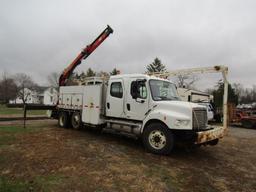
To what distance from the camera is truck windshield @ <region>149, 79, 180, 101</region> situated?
7349 mm

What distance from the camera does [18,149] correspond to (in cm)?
662

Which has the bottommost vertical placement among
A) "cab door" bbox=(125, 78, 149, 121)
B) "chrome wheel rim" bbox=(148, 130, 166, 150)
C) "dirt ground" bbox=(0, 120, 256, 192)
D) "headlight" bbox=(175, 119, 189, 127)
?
"dirt ground" bbox=(0, 120, 256, 192)

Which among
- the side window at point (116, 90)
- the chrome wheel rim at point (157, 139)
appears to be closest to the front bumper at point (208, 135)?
the chrome wheel rim at point (157, 139)

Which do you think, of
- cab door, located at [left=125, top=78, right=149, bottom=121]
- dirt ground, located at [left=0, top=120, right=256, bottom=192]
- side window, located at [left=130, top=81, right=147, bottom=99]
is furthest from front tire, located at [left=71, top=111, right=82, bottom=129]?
side window, located at [left=130, top=81, right=147, bottom=99]

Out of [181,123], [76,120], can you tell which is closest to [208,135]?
[181,123]

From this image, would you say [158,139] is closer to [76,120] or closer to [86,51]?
[76,120]

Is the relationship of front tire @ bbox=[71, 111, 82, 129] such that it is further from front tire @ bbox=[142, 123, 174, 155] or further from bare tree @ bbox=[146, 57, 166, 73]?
bare tree @ bbox=[146, 57, 166, 73]

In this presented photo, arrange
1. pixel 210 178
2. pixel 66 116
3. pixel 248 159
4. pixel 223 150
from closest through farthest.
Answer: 1. pixel 210 178
2. pixel 248 159
3. pixel 223 150
4. pixel 66 116

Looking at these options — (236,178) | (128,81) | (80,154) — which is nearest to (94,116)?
(128,81)

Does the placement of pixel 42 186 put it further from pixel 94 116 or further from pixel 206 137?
pixel 94 116

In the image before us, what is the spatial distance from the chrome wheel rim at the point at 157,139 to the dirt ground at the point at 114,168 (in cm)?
35

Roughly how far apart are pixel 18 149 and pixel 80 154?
1.96 metres

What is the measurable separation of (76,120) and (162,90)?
16.5 ft

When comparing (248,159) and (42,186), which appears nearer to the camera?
(42,186)
